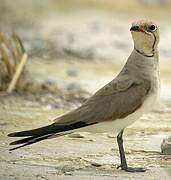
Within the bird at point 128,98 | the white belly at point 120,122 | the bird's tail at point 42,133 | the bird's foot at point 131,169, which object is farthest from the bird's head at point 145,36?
the bird's foot at point 131,169

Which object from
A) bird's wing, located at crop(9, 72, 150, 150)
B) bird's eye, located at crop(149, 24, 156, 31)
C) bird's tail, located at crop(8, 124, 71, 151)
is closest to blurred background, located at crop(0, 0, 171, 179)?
bird's tail, located at crop(8, 124, 71, 151)

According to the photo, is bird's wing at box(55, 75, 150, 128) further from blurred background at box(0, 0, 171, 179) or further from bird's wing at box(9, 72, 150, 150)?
blurred background at box(0, 0, 171, 179)

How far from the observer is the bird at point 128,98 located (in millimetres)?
5707

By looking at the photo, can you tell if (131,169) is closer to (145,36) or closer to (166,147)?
(166,147)

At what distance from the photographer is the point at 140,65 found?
19.4 ft

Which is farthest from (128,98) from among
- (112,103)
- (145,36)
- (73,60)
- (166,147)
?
(73,60)

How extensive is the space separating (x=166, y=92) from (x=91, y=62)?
8.78 feet

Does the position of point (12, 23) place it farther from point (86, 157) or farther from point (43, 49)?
point (86, 157)

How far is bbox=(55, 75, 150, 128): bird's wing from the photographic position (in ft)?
18.7

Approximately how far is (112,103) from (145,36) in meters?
0.57

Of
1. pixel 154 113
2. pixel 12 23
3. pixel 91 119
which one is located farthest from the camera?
pixel 12 23

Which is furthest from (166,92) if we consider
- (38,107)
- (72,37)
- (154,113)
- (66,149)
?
(72,37)

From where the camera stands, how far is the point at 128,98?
5.82 metres

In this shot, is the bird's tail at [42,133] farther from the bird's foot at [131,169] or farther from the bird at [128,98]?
the bird's foot at [131,169]
